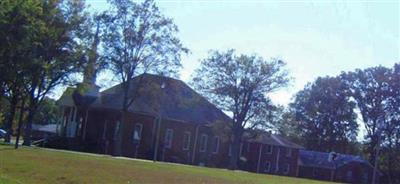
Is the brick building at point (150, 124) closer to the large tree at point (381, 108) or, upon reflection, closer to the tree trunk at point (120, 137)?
the tree trunk at point (120, 137)

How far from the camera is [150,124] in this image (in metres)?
69.6

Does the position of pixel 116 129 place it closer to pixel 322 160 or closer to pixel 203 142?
pixel 203 142

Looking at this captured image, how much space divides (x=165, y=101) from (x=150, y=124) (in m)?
4.63

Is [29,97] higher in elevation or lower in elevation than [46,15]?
lower

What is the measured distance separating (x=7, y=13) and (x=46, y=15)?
69.6 ft

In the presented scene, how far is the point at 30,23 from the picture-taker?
31.6 m

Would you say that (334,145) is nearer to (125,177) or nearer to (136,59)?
(136,59)

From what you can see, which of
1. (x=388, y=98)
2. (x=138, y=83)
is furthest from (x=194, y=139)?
(x=388, y=98)

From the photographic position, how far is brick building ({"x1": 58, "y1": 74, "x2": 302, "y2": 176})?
64.2 metres

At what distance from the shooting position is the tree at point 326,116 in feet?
362

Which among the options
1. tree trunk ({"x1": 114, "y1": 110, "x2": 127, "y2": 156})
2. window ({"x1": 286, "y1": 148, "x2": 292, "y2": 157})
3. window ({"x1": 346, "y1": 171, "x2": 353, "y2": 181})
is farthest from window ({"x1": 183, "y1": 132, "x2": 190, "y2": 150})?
window ({"x1": 346, "y1": 171, "x2": 353, "y2": 181})

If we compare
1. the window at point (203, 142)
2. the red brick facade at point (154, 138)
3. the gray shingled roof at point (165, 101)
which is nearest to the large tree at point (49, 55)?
the gray shingled roof at point (165, 101)

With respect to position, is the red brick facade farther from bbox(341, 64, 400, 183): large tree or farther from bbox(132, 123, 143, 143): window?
bbox(341, 64, 400, 183): large tree

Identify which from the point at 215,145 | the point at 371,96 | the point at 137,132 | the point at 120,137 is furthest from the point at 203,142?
the point at 371,96
